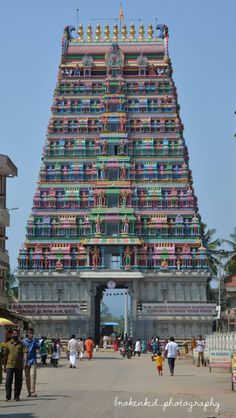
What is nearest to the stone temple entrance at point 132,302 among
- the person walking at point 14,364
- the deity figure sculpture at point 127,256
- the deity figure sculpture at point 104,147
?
the deity figure sculpture at point 127,256

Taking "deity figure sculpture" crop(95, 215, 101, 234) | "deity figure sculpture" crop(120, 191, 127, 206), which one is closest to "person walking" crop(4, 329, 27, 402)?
"deity figure sculpture" crop(95, 215, 101, 234)

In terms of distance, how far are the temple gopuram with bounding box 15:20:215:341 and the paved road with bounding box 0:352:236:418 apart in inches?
1806

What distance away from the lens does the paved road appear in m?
20.1

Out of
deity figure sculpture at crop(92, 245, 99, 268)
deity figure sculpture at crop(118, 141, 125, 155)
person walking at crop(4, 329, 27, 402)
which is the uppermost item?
deity figure sculpture at crop(118, 141, 125, 155)

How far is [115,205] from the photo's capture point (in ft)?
282

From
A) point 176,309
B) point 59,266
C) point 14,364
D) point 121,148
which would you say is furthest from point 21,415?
point 121,148

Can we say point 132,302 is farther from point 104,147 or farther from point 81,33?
point 81,33

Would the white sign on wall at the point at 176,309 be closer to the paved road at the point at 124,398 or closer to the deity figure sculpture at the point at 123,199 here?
the deity figure sculpture at the point at 123,199

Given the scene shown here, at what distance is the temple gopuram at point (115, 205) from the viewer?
8169cm

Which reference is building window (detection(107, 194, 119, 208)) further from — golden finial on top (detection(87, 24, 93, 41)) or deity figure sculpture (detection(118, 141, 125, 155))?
golden finial on top (detection(87, 24, 93, 41))

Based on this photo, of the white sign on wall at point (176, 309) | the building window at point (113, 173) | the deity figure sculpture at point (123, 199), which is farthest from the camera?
the building window at point (113, 173)

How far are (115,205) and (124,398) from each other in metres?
61.8

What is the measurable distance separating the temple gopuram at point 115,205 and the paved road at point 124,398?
45.9 meters

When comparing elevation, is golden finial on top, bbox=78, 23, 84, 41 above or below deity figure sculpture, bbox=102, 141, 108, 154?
above
